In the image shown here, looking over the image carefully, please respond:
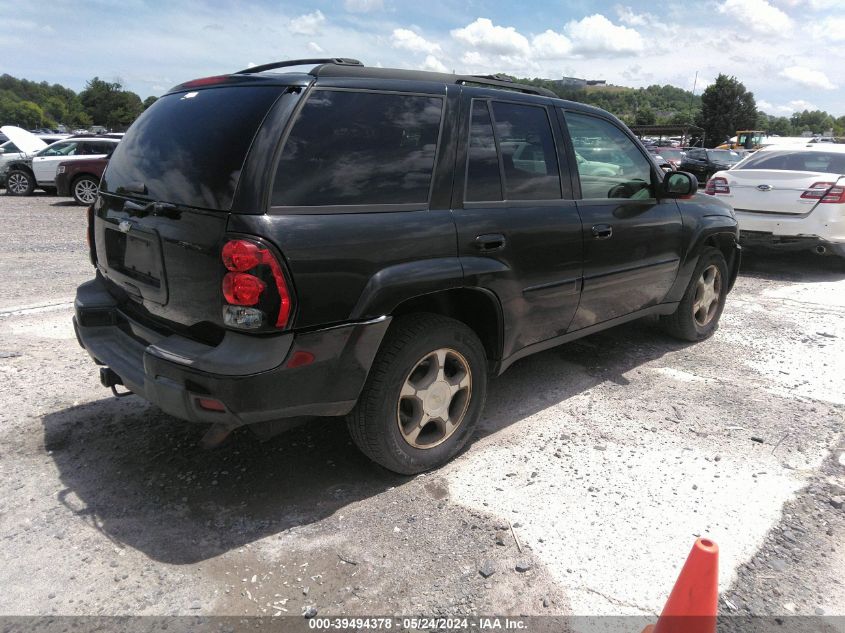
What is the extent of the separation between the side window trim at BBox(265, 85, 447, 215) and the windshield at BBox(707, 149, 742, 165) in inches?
981

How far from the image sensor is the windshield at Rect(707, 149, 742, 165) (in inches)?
969

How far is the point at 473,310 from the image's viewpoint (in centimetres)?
333

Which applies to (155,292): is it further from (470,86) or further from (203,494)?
(470,86)

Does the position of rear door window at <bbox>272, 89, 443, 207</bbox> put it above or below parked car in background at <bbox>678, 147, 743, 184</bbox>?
below

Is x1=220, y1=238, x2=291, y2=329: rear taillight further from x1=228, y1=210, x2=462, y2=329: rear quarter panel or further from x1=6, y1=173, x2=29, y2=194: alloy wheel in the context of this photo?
x1=6, y1=173, x2=29, y2=194: alloy wheel

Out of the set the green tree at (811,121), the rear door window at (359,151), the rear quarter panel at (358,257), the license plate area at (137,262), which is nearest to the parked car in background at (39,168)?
the license plate area at (137,262)

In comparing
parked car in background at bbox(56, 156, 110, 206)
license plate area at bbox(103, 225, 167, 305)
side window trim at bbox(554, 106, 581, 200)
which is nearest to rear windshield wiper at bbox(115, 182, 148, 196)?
license plate area at bbox(103, 225, 167, 305)

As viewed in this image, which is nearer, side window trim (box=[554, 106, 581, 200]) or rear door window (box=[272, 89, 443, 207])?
rear door window (box=[272, 89, 443, 207])

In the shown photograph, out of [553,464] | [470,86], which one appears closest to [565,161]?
[470,86]

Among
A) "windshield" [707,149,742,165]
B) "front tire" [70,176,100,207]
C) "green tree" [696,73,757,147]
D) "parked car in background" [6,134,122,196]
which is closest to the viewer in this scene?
"front tire" [70,176,100,207]

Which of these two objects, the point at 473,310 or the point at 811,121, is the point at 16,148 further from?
the point at 811,121

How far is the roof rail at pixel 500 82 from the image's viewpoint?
336cm

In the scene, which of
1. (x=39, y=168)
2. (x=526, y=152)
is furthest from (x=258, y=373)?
(x=39, y=168)

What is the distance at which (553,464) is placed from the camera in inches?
132
